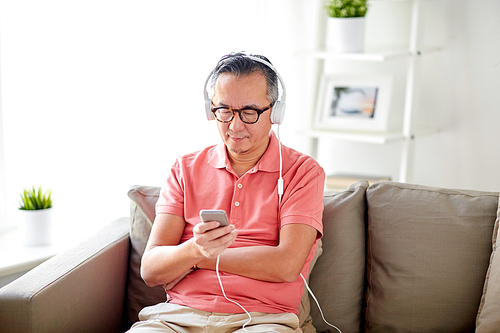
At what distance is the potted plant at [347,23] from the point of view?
224 centimetres

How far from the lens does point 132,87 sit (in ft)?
7.97

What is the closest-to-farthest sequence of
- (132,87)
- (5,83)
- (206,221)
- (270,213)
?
(206,221) < (270,213) < (5,83) < (132,87)

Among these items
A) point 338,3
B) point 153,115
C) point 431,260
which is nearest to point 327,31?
point 338,3

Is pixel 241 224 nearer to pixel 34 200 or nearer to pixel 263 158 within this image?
pixel 263 158

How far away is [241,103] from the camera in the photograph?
152 centimetres

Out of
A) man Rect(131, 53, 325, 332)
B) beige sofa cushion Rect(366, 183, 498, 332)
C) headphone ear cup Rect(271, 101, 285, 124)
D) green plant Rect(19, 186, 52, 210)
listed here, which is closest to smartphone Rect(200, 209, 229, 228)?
man Rect(131, 53, 325, 332)

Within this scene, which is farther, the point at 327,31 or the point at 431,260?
the point at 327,31

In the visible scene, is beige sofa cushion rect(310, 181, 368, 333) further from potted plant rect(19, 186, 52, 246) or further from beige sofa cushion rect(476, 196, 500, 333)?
potted plant rect(19, 186, 52, 246)

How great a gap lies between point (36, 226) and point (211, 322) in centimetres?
101

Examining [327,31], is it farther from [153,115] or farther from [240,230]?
[240,230]

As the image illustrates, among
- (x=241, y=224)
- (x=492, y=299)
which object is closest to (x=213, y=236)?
(x=241, y=224)

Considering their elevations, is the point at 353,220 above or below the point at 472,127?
below

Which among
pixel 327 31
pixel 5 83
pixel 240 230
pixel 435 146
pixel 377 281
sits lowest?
pixel 377 281

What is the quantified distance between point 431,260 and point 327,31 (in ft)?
4.70
